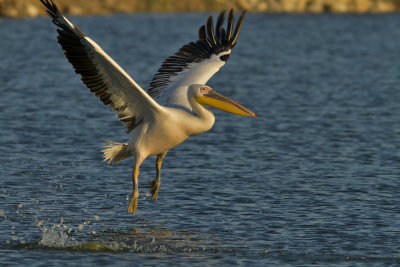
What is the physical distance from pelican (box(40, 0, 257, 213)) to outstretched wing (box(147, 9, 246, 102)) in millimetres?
27

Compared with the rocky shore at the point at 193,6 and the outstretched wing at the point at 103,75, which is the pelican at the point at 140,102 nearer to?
the outstretched wing at the point at 103,75

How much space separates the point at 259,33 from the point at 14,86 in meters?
23.2

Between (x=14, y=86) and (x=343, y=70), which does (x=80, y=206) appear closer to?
(x=14, y=86)

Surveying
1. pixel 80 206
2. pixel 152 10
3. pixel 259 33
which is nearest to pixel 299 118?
pixel 80 206

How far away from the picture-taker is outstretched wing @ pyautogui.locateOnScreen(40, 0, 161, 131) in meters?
8.41

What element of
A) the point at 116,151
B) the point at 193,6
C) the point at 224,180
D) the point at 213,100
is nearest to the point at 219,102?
the point at 213,100

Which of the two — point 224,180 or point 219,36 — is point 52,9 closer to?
point 219,36

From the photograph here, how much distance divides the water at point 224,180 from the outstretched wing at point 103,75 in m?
1.34

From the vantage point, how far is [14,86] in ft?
68.0

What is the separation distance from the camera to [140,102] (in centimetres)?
924

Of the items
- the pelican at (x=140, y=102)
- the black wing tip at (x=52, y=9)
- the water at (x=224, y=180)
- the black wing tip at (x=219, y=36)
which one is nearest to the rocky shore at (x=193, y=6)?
the water at (x=224, y=180)

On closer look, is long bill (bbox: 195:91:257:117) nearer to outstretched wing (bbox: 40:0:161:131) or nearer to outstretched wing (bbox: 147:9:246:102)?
outstretched wing (bbox: 40:0:161:131)

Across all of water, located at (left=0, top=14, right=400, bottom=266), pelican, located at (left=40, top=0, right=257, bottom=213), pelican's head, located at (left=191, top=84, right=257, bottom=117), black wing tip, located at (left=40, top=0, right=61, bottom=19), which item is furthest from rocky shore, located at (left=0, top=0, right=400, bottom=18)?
black wing tip, located at (left=40, top=0, right=61, bottom=19)

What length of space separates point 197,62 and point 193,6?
41.9 metres
